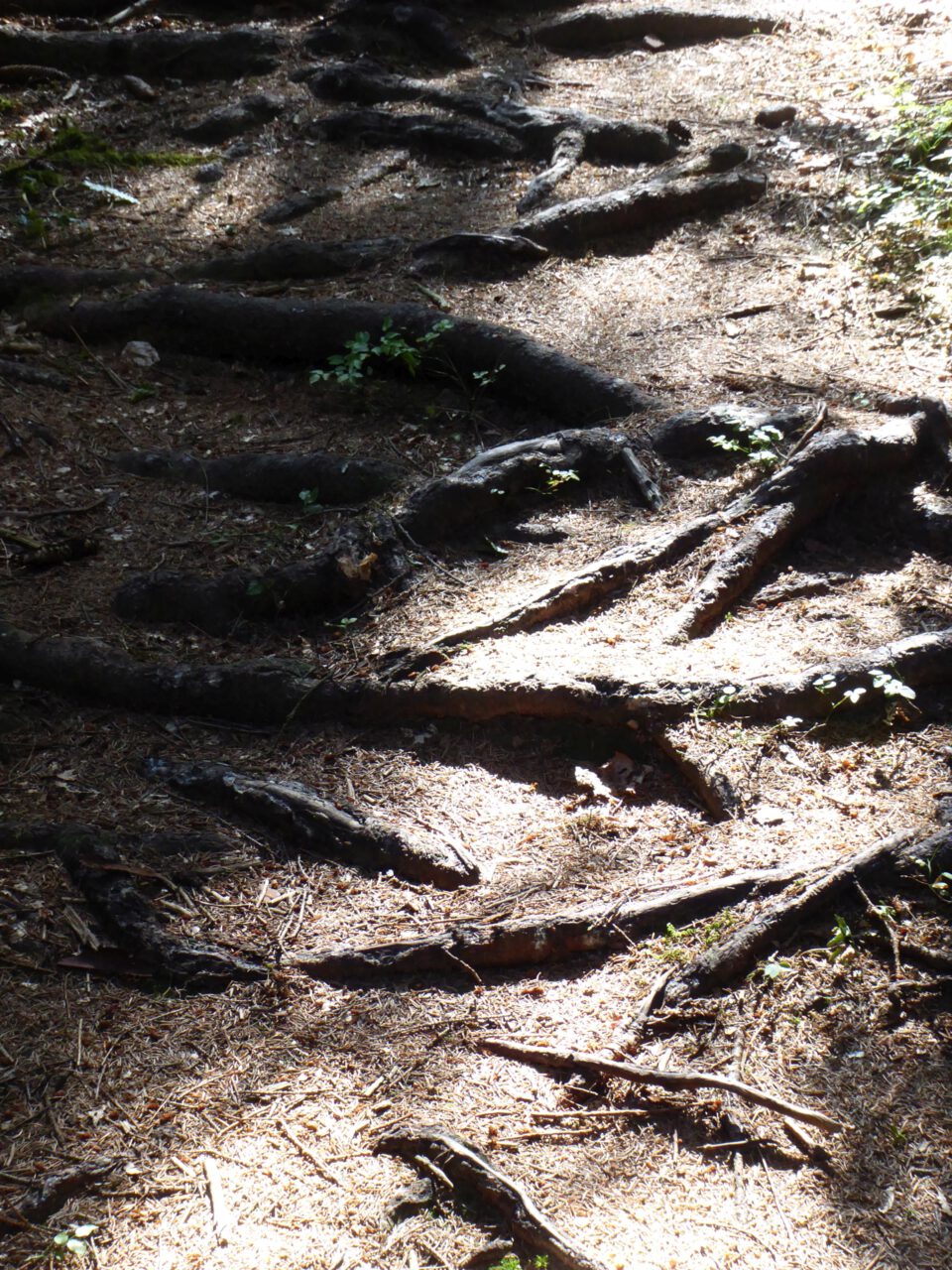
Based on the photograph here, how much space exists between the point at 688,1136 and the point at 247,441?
14.3 feet

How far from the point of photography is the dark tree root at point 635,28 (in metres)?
10.0

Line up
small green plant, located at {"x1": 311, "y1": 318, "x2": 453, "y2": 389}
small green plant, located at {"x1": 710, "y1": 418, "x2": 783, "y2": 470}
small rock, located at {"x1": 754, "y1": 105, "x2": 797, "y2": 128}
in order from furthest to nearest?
small rock, located at {"x1": 754, "y1": 105, "x2": 797, "y2": 128}, small green plant, located at {"x1": 311, "y1": 318, "x2": 453, "y2": 389}, small green plant, located at {"x1": 710, "y1": 418, "x2": 783, "y2": 470}

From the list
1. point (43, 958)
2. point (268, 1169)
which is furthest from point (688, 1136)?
point (43, 958)

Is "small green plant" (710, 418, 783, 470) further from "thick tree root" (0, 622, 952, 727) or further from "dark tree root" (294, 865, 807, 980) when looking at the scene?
"dark tree root" (294, 865, 807, 980)

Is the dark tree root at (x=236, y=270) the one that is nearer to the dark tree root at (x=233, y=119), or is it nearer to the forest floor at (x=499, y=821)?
the forest floor at (x=499, y=821)

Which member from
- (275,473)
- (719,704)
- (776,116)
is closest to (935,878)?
(719,704)

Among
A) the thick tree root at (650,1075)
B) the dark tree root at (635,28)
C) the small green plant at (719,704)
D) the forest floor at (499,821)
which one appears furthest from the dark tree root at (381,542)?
the dark tree root at (635,28)

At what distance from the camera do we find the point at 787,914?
306 cm

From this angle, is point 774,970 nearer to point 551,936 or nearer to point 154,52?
point 551,936

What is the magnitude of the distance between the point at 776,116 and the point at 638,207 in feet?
6.59

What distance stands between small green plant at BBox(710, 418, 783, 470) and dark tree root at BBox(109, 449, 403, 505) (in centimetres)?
163

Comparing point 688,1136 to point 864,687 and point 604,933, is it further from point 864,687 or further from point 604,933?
point 864,687

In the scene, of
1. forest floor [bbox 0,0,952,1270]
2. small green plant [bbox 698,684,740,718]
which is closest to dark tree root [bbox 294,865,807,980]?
forest floor [bbox 0,0,952,1270]

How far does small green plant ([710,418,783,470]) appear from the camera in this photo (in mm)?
4818
